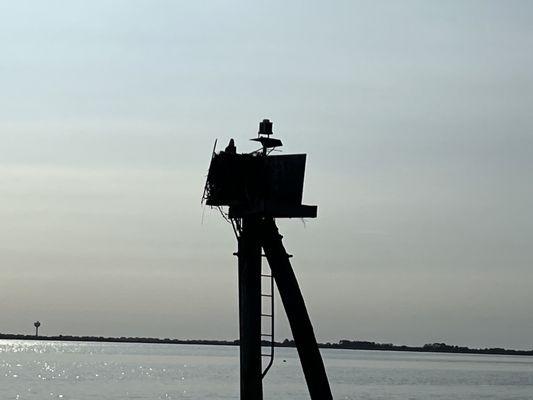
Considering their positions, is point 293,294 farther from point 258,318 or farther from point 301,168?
point 301,168

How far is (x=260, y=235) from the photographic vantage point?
21.3m

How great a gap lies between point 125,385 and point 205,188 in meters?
82.2

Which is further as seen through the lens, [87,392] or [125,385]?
[125,385]

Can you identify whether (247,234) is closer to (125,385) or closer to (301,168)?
(301,168)

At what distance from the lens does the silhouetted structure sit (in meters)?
20.6

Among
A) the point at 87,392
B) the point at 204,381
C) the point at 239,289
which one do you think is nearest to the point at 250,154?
the point at 239,289

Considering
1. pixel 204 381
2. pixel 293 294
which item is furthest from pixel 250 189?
pixel 204 381

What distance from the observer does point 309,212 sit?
21078 millimetres

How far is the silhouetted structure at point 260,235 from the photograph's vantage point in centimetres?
2056

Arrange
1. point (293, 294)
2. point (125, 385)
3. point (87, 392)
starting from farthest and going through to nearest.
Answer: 1. point (125, 385)
2. point (87, 392)
3. point (293, 294)

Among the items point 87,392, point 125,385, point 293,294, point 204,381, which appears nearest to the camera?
point 293,294

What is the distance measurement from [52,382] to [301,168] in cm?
8961

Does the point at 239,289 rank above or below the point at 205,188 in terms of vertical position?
below

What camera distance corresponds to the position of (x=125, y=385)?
102 metres
